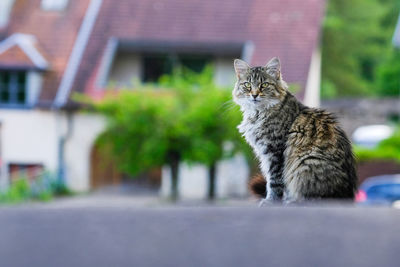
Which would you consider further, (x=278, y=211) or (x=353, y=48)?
(x=353, y=48)

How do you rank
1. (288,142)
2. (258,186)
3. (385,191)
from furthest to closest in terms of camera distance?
(385,191) < (288,142) < (258,186)

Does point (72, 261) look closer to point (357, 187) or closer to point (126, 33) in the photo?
point (357, 187)

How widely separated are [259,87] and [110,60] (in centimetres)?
2477

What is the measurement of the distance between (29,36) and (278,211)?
95.5ft

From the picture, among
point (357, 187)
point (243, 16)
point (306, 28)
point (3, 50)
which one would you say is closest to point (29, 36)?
point (3, 50)

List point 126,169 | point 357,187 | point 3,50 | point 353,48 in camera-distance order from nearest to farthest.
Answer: point 357,187 → point 126,169 → point 3,50 → point 353,48

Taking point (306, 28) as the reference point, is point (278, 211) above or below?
below

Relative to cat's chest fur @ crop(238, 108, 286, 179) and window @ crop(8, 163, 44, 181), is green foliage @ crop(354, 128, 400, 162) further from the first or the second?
cat's chest fur @ crop(238, 108, 286, 179)

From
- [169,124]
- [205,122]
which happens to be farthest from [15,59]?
[205,122]

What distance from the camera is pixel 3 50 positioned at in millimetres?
27812

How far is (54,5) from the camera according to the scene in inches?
1204

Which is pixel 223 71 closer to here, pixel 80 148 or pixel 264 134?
pixel 80 148


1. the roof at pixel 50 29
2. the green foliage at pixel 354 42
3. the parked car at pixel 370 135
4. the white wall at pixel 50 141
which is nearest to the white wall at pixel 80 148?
the white wall at pixel 50 141

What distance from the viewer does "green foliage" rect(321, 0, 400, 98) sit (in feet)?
135
